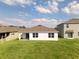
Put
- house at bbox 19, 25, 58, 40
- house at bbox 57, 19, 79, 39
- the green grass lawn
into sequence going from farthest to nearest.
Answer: house at bbox 57, 19, 79, 39 < house at bbox 19, 25, 58, 40 < the green grass lawn

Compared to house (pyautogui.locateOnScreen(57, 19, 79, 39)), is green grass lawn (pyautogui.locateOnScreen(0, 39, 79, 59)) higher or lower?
lower

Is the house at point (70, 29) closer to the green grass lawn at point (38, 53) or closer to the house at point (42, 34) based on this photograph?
the house at point (42, 34)

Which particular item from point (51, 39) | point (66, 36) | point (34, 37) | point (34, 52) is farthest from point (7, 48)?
point (66, 36)

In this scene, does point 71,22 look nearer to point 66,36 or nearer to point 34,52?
point 66,36

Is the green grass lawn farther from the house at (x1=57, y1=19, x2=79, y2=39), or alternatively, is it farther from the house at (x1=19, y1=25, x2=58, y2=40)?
the house at (x1=57, y1=19, x2=79, y2=39)

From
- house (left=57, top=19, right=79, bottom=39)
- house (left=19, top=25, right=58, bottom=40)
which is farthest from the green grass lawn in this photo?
house (left=57, top=19, right=79, bottom=39)

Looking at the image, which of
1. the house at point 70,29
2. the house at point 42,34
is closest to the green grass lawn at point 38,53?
the house at point 42,34

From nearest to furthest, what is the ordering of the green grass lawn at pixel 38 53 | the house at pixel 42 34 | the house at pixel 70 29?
the green grass lawn at pixel 38 53 → the house at pixel 42 34 → the house at pixel 70 29

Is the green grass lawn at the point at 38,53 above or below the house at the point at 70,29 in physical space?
below

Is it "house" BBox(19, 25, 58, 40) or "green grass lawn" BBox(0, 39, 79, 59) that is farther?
"house" BBox(19, 25, 58, 40)

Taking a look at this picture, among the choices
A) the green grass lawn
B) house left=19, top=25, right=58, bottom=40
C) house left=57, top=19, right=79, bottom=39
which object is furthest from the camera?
house left=57, top=19, right=79, bottom=39

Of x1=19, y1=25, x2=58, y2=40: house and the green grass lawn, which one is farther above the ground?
x1=19, y1=25, x2=58, y2=40: house

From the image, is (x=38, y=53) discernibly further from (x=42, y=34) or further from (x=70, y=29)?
(x=70, y=29)

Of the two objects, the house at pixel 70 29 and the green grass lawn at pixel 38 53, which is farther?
the house at pixel 70 29
